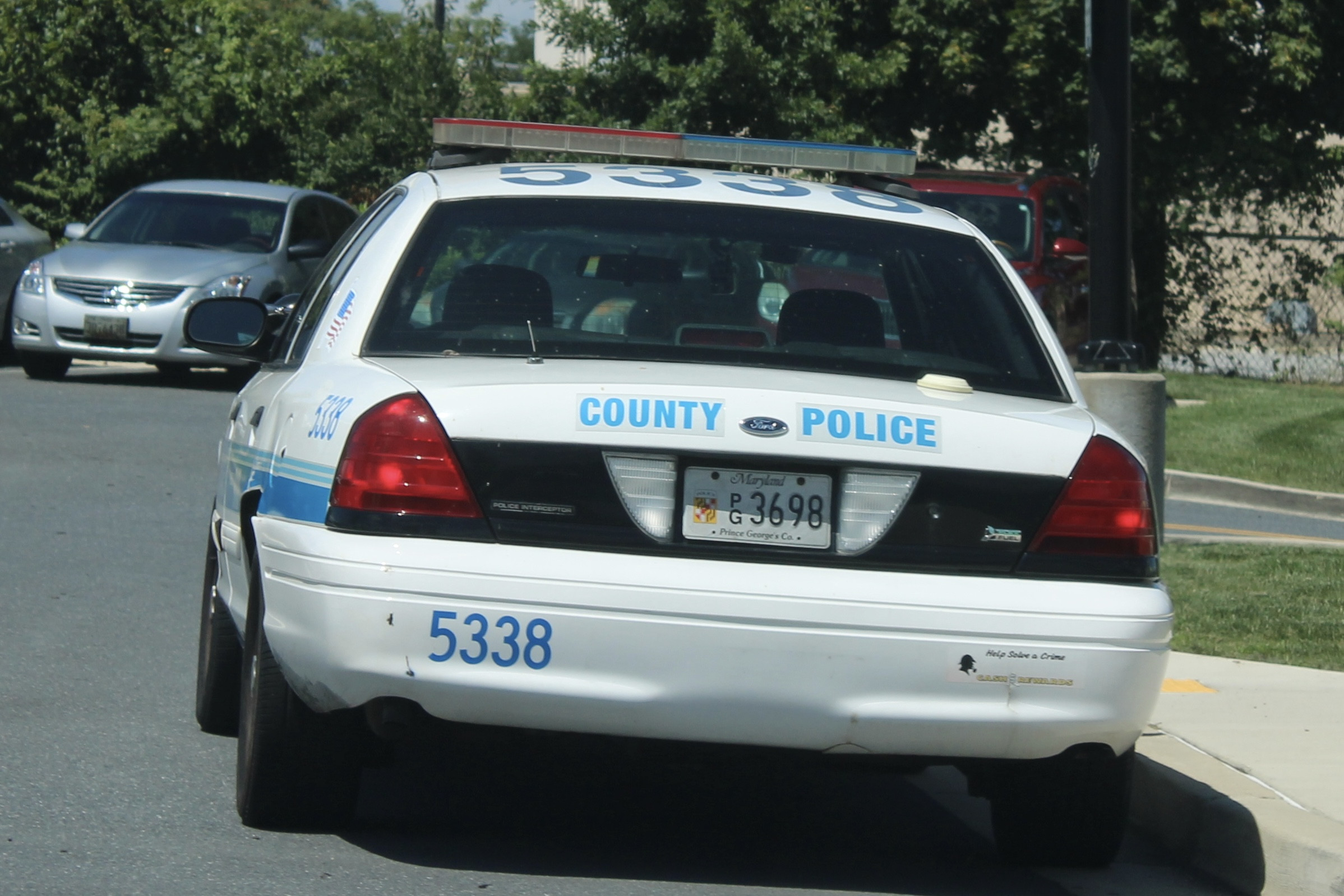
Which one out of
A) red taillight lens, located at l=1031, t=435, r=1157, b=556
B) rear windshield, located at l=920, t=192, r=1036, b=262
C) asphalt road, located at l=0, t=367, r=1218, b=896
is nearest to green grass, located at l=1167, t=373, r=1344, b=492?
rear windshield, located at l=920, t=192, r=1036, b=262

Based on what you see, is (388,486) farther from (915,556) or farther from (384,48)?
(384,48)

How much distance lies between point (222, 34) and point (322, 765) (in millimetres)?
20742

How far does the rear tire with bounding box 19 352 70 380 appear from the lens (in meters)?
15.7

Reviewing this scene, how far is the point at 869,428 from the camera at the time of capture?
4059mm

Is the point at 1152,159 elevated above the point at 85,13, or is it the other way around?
the point at 85,13

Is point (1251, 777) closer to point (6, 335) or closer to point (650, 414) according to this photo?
point (650, 414)

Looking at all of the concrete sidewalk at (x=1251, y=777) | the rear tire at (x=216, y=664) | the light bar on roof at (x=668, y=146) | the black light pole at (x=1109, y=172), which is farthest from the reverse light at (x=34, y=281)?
the concrete sidewalk at (x=1251, y=777)

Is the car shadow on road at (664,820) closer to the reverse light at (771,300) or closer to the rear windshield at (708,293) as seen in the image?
the rear windshield at (708,293)

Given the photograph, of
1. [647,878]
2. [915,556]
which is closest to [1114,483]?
[915,556]

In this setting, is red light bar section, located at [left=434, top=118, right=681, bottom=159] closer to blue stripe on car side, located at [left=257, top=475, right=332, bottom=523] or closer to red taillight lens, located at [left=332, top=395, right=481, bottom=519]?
blue stripe on car side, located at [left=257, top=475, right=332, bottom=523]

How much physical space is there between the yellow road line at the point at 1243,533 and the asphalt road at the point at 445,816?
5333 millimetres

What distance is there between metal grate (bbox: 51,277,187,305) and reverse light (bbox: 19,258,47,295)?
121mm

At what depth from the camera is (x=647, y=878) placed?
4.44 metres

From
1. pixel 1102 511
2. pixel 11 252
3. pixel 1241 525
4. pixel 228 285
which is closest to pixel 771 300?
pixel 1102 511
